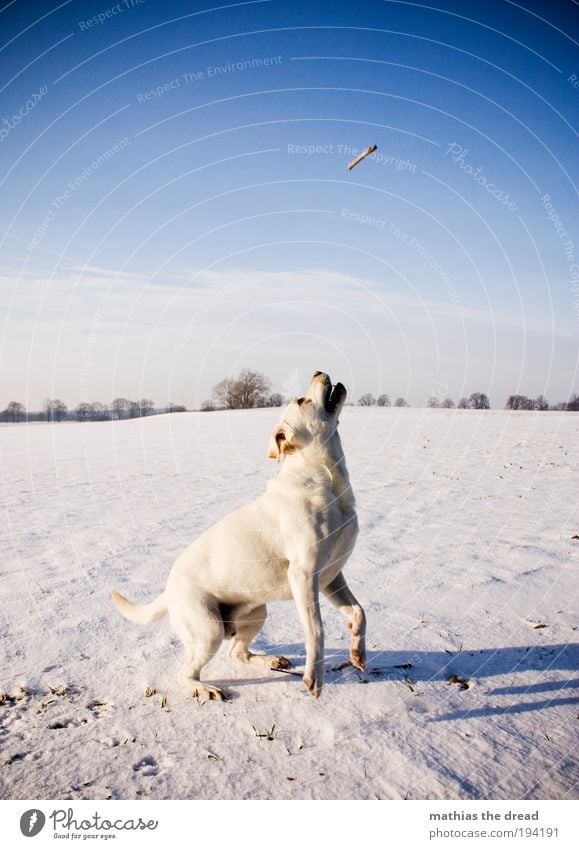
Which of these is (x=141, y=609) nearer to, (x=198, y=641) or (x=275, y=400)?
(x=198, y=641)

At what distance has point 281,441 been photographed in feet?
14.7

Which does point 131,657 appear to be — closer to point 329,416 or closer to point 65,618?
point 65,618

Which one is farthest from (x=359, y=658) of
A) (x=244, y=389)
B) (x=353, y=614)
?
(x=244, y=389)

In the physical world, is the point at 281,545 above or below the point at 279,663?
above

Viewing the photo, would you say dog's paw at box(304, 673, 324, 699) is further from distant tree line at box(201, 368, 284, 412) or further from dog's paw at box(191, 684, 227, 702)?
distant tree line at box(201, 368, 284, 412)

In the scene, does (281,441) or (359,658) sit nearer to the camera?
(359,658)

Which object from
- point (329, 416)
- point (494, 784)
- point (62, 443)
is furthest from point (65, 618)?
point (62, 443)

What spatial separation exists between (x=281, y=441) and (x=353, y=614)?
1.56 metres

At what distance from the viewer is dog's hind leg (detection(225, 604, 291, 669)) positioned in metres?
4.69

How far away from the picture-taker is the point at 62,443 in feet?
88.6

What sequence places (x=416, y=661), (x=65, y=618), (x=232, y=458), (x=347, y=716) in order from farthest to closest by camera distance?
1. (x=232, y=458)
2. (x=65, y=618)
3. (x=416, y=661)
4. (x=347, y=716)

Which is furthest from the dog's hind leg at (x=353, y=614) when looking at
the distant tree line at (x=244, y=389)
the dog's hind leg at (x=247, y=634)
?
the distant tree line at (x=244, y=389)

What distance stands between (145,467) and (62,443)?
1075cm
